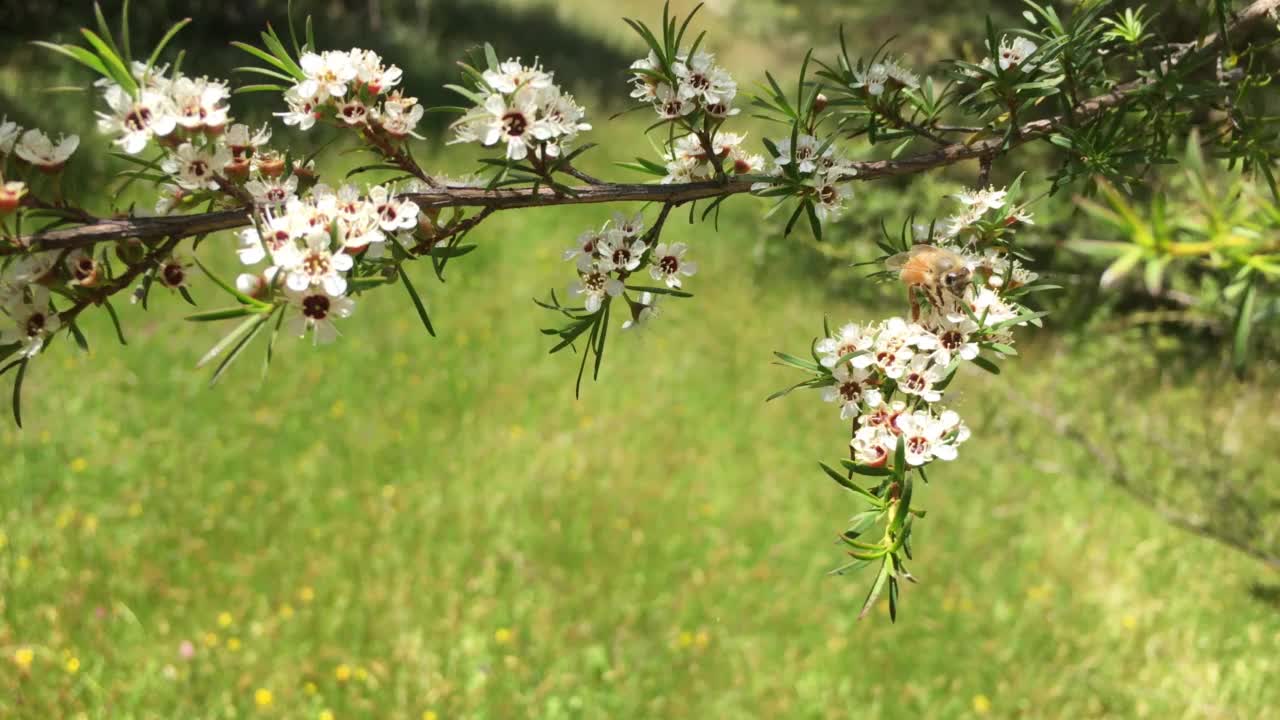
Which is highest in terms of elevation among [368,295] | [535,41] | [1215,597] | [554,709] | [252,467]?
[535,41]

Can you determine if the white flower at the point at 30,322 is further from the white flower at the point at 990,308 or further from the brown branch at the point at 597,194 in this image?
the white flower at the point at 990,308

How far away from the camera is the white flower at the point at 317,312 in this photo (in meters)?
0.97

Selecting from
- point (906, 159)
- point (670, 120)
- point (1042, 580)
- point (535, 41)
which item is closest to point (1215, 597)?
point (1042, 580)

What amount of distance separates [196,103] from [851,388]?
0.95 m

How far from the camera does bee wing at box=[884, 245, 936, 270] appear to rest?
121 cm

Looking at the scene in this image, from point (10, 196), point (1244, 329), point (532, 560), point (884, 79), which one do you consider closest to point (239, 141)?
point (10, 196)

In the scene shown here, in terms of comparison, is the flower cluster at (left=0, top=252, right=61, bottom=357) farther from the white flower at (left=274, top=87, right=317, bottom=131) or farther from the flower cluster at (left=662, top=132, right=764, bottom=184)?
the flower cluster at (left=662, top=132, right=764, bottom=184)

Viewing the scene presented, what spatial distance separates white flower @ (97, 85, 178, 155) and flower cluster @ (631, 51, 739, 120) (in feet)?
2.07

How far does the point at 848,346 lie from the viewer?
1.20 meters

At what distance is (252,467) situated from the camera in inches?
193

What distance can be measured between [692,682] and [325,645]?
1.67 metres

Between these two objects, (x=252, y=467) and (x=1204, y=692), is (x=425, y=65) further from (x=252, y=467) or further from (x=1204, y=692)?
(x=1204, y=692)

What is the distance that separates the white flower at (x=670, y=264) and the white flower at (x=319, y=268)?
1.69 ft

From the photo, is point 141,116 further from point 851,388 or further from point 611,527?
point 611,527
